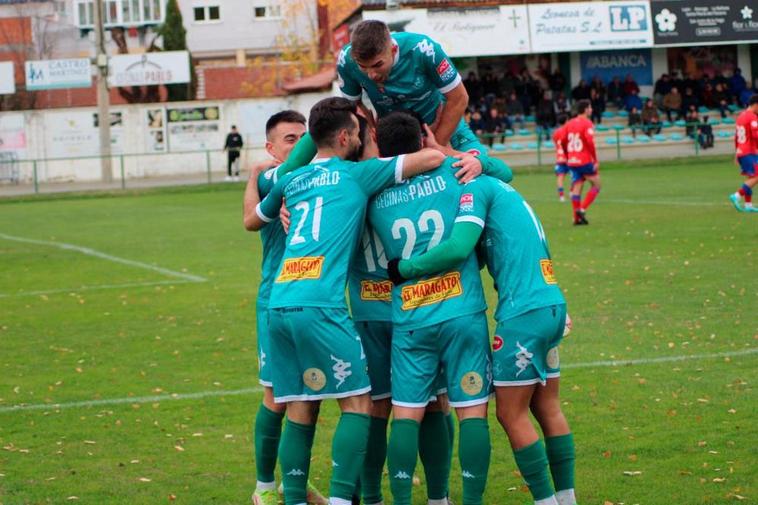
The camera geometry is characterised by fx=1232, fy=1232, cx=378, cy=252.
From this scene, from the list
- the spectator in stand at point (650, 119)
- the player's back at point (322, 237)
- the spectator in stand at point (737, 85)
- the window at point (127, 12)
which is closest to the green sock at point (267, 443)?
the player's back at point (322, 237)

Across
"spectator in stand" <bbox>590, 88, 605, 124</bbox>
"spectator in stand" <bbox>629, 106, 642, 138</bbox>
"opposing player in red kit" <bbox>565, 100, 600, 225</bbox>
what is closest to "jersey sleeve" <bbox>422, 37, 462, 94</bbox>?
"opposing player in red kit" <bbox>565, 100, 600, 225</bbox>

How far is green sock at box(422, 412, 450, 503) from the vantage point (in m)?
6.46

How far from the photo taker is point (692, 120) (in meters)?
47.4

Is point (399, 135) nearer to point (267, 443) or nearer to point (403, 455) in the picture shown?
point (403, 455)

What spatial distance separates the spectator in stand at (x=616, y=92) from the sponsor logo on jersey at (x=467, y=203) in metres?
45.2

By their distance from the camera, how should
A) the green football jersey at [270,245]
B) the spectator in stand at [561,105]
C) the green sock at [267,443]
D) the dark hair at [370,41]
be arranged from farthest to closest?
the spectator in stand at [561,105], the green football jersey at [270,245], the green sock at [267,443], the dark hair at [370,41]

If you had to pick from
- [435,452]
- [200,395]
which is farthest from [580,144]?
[435,452]

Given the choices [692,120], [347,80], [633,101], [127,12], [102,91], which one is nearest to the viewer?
[347,80]

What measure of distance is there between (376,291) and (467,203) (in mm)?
743

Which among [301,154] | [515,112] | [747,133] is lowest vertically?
[301,154]

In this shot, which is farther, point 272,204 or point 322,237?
point 272,204

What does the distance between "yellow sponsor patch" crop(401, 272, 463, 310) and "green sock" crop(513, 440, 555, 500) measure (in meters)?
0.85

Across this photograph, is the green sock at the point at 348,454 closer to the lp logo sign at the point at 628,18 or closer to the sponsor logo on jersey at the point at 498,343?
the sponsor logo on jersey at the point at 498,343

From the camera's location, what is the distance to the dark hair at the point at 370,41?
6699 millimetres
